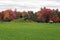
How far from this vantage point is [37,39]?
18531 millimetres

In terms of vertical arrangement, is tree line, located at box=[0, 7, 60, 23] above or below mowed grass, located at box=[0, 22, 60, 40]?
below

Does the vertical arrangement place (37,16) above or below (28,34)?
below

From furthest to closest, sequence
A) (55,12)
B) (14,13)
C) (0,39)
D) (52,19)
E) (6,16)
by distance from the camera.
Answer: (14,13)
(6,16)
(55,12)
(52,19)
(0,39)

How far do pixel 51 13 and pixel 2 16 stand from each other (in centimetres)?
2524

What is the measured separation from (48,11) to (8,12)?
77.2ft

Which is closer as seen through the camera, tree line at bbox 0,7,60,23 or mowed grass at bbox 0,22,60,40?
mowed grass at bbox 0,22,60,40

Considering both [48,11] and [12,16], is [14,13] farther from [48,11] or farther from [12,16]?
[48,11]

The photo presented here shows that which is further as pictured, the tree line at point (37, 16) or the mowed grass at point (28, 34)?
the tree line at point (37, 16)

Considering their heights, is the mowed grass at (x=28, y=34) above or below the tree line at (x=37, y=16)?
above

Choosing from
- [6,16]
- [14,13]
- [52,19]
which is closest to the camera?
[52,19]

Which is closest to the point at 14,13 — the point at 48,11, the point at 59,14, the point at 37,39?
the point at 48,11

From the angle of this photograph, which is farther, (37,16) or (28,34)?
(37,16)

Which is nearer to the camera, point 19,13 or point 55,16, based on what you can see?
point 55,16

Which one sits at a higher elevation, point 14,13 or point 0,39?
point 0,39
